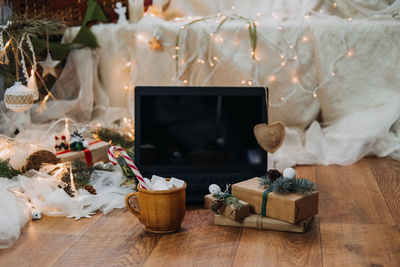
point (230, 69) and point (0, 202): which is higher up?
point (230, 69)

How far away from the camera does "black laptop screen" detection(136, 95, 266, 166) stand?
148 centimetres

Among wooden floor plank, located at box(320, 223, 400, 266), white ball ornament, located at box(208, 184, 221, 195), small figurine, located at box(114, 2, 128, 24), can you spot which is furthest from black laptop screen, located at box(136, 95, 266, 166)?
small figurine, located at box(114, 2, 128, 24)

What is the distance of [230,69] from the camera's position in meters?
2.35

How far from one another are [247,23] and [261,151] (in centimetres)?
101

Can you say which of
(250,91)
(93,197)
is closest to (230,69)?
(250,91)

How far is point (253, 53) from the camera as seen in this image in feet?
7.42

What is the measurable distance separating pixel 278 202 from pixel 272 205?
0.07 feet

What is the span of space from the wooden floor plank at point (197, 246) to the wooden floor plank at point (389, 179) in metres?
0.50

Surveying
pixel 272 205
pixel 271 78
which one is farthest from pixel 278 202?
pixel 271 78

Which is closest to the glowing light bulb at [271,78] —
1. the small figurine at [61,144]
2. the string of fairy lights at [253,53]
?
the string of fairy lights at [253,53]

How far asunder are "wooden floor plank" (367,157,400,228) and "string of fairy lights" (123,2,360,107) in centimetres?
51

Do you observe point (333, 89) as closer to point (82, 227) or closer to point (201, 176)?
point (201, 176)

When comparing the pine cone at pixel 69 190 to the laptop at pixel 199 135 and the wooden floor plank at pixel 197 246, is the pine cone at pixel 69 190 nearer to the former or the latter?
the laptop at pixel 199 135

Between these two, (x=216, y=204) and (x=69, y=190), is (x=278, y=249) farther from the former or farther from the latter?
(x=69, y=190)
